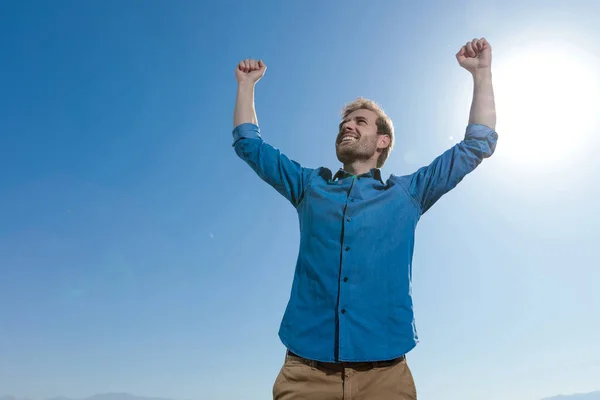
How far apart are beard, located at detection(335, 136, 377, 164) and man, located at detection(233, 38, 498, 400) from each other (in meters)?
0.01

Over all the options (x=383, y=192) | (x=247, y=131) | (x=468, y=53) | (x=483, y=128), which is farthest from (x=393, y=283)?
(x=468, y=53)

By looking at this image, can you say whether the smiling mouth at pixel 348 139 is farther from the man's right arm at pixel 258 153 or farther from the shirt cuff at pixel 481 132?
the shirt cuff at pixel 481 132

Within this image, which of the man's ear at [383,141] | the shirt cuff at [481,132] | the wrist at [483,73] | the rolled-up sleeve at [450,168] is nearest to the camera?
the rolled-up sleeve at [450,168]

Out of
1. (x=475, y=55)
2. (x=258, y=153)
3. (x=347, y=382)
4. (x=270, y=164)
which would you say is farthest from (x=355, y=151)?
(x=347, y=382)

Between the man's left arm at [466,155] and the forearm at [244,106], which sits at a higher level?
the forearm at [244,106]

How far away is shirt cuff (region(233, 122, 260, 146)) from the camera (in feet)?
16.5

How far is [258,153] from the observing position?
16.1 feet

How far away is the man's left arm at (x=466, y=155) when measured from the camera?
14.7 ft

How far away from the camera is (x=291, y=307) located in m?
4.14

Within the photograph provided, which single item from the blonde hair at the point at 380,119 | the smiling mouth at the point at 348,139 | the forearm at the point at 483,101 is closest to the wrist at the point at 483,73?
the forearm at the point at 483,101

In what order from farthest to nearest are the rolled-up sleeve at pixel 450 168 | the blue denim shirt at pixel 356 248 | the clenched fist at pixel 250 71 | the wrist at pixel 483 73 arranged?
the clenched fist at pixel 250 71 → the wrist at pixel 483 73 → the rolled-up sleeve at pixel 450 168 → the blue denim shirt at pixel 356 248

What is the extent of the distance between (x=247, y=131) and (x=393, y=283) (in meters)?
2.19

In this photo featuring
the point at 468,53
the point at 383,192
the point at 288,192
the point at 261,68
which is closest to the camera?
the point at 383,192

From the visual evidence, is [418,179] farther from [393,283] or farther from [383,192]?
[393,283]
